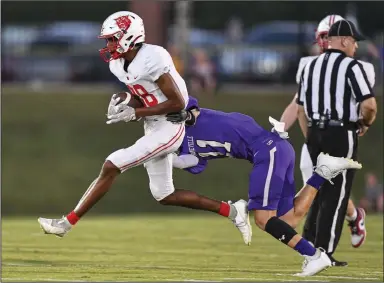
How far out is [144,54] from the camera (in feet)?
30.1

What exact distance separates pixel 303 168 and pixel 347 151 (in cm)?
51

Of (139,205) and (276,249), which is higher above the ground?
(276,249)

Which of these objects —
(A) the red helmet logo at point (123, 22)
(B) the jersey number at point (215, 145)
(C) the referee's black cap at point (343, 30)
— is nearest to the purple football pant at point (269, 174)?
(B) the jersey number at point (215, 145)

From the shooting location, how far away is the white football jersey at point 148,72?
911cm

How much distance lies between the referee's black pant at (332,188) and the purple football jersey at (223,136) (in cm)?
77

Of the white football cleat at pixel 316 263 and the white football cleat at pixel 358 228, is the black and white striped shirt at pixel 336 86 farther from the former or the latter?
the white football cleat at pixel 316 263

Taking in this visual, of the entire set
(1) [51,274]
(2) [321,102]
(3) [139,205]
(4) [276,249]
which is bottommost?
(3) [139,205]

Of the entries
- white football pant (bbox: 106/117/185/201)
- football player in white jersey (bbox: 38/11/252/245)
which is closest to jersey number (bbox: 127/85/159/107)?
football player in white jersey (bbox: 38/11/252/245)

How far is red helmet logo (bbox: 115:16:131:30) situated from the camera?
9.14m

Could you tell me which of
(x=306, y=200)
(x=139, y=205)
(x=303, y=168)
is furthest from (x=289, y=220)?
(x=139, y=205)

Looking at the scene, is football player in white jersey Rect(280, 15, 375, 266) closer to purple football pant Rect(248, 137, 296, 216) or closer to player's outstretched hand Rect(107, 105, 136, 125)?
purple football pant Rect(248, 137, 296, 216)

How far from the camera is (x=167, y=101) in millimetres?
9164

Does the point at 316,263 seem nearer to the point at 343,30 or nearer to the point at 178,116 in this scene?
the point at 178,116

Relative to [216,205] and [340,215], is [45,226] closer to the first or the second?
[216,205]
